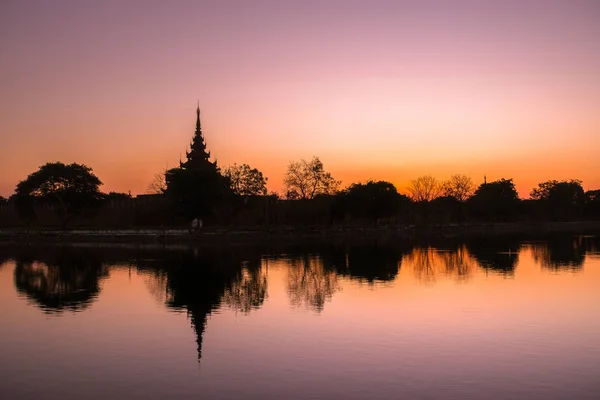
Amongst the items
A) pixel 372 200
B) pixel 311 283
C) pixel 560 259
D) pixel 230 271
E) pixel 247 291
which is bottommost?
pixel 247 291

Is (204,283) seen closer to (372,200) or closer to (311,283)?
(311,283)

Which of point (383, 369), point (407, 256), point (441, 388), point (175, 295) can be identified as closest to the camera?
point (441, 388)

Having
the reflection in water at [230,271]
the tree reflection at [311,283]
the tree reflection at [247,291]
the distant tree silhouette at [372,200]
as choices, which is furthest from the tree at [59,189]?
the tree reflection at [247,291]

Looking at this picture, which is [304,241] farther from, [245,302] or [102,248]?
[245,302]

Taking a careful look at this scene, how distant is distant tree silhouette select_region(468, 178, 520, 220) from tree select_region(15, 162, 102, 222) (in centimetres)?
7665

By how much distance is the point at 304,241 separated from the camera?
246 ft

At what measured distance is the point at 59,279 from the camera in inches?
1430

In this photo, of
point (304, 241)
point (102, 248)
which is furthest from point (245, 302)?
point (304, 241)

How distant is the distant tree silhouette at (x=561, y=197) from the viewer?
145375mm

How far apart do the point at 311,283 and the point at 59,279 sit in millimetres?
15383

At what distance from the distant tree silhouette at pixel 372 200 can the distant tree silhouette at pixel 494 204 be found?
33.3 meters

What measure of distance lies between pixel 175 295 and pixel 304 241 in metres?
46.1

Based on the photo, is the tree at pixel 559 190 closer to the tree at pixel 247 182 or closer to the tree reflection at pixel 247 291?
the tree at pixel 247 182

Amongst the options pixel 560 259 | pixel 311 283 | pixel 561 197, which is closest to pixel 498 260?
pixel 560 259
